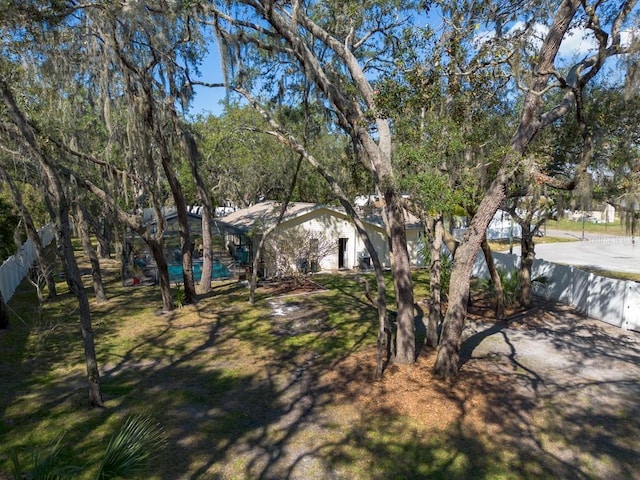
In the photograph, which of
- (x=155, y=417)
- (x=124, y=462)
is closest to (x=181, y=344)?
(x=155, y=417)

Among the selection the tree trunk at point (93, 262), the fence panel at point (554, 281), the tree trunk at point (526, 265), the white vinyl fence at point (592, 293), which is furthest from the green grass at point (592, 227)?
the tree trunk at point (93, 262)

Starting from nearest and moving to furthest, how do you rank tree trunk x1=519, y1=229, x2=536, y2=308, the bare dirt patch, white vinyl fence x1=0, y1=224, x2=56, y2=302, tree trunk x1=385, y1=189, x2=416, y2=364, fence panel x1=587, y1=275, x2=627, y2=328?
the bare dirt patch < tree trunk x1=385, y1=189, x2=416, y2=364 < fence panel x1=587, y1=275, x2=627, y2=328 < tree trunk x1=519, y1=229, x2=536, y2=308 < white vinyl fence x1=0, y1=224, x2=56, y2=302

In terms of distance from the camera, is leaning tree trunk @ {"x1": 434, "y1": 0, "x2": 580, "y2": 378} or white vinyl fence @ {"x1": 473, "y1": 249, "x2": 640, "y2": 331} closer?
leaning tree trunk @ {"x1": 434, "y1": 0, "x2": 580, "y2": 378}

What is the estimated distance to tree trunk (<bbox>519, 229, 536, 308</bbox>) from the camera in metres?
14.1

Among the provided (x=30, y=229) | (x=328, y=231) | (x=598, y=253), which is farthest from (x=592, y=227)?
(x=30, y=229)

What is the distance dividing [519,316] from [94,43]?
1454cm

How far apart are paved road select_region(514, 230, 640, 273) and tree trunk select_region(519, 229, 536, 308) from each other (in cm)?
1073

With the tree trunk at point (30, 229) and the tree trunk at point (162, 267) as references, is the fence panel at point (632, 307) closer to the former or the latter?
the tree trunk at point (162, 267)

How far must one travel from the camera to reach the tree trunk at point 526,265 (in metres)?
14.1

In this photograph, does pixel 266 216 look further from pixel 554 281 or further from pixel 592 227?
pixel 592 227

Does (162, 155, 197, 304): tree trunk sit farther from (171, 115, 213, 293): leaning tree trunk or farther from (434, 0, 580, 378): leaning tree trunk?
(434, 0, 580, 378): leaning tree trunk

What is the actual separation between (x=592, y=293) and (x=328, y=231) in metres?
12.1

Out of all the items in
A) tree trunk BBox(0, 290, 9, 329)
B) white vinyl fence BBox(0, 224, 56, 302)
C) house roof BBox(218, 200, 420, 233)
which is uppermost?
house roof BBox(218, 200, 420, 233)

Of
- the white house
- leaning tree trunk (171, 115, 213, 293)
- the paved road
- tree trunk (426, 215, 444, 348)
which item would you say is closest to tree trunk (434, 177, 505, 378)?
tree trunk (426, 215, 444, 348)
